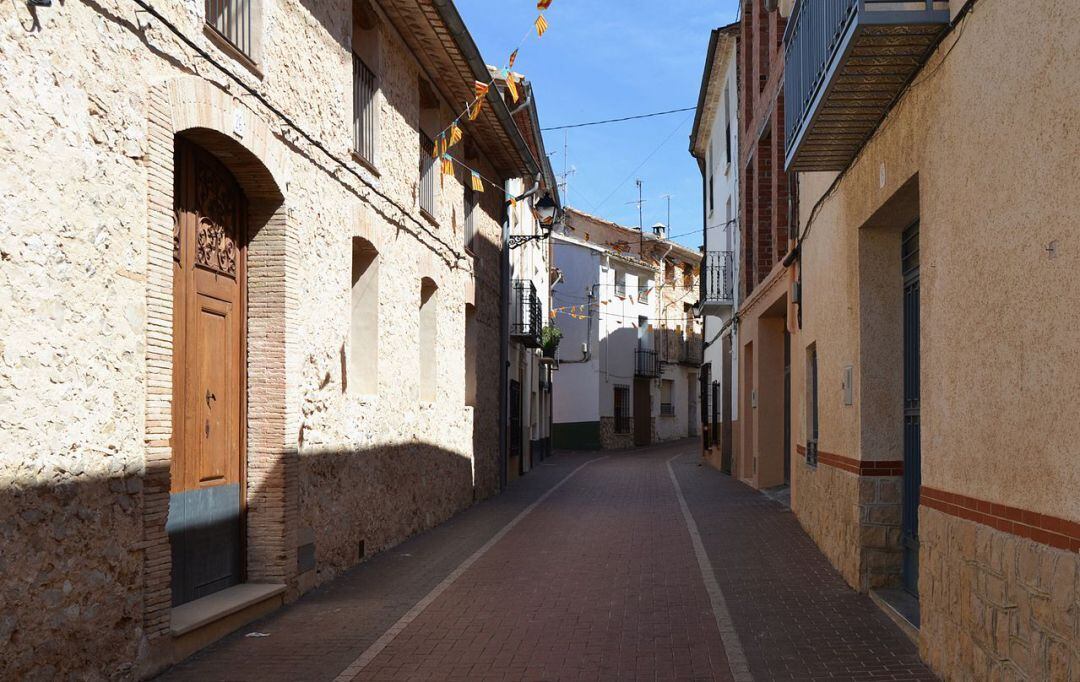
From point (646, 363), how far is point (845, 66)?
122ft

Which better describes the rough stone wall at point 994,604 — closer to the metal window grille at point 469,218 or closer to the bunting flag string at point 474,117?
the bunting flag string at point 474,117

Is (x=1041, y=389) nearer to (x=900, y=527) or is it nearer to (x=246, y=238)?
(x=900, y=527)

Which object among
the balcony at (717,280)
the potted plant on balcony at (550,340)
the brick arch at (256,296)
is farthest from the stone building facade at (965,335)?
the potted plant on balcony at (550,340)

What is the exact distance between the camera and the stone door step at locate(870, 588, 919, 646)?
273 inches

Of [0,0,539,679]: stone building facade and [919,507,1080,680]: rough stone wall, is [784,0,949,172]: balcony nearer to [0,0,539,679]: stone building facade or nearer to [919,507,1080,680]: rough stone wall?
[919,507,1080,680]: rough stone wall

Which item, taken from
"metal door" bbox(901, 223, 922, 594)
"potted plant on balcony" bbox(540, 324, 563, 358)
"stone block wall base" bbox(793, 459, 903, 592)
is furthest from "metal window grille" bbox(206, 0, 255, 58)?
"potted plant on balcony" bbox(540, 324, 563, 358)

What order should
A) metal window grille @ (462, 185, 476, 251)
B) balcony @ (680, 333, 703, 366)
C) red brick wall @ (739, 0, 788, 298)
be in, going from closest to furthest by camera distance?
1. red brick wall @ (739, 0, 788, 298)
2. metal window grille @ (462, 185, 476, 251)
3. balcony @ (680, 333, 703, 366)

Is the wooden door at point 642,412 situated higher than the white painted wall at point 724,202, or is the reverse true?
the white painted wall at point 724,202

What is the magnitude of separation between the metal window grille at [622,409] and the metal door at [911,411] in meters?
33.5

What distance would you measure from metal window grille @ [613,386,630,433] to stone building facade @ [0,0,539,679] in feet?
93.5

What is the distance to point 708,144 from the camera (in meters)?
28.7

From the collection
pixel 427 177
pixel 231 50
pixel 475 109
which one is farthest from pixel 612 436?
pixel 231 50

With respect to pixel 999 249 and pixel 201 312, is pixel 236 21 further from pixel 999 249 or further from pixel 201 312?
pixel 999 249

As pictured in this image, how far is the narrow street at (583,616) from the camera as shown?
618 centimetres
